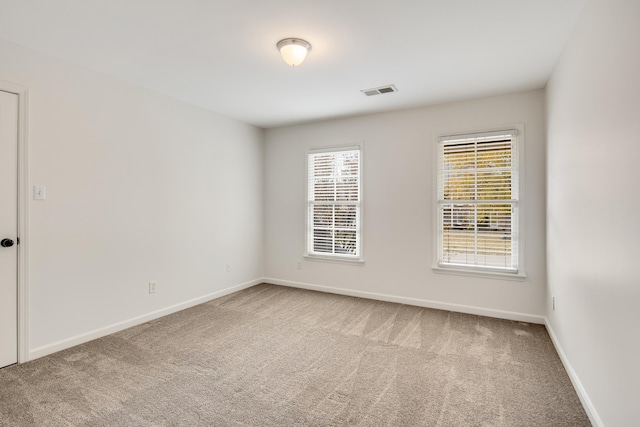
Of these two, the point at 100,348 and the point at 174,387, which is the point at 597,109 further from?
the point at 100,348

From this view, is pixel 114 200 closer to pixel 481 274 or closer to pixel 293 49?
pixel 293 49

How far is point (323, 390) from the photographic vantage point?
2.31 metres

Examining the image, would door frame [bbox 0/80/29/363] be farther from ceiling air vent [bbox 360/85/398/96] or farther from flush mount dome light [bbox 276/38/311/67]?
ceiling air vent [bbox 360/85/398/96]

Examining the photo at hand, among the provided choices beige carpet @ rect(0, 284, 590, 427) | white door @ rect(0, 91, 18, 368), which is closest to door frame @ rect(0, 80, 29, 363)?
white door @ rect(0, 91, 18, 368)

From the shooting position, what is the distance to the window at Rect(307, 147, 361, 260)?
15.6 ft

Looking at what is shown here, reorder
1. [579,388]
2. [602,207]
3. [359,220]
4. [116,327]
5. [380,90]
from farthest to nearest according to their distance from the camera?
[359,220], [380,90], [116,327], [579,388], [602,207]

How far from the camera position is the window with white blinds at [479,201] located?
375 centimetres

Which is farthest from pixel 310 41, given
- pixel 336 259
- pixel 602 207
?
pixel 336 259

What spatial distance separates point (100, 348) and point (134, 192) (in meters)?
1.59

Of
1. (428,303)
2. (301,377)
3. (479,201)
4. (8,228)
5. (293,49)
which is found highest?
(293,49)

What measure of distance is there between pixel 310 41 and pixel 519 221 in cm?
299

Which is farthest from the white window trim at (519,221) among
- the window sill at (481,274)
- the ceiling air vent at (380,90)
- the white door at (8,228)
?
the white door at (8,228)

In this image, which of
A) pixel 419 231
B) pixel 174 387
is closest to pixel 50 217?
pixel 174 387

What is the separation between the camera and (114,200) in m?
3.34
